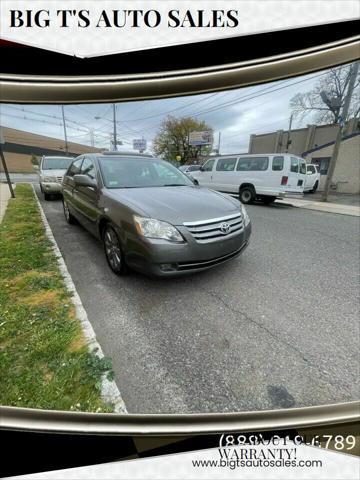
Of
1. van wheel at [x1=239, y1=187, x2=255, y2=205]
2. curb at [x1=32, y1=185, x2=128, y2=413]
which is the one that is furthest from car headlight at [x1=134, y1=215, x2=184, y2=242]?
van wheel at [x1=239, y1=187, x2=255, y2=205]

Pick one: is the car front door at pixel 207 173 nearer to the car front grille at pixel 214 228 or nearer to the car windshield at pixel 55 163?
the car windshield at pixel 55 163

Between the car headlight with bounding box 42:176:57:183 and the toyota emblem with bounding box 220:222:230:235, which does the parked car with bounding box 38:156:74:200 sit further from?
the toyota emblem with bounding box 220:222:230:235

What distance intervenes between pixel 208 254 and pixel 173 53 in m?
1.70

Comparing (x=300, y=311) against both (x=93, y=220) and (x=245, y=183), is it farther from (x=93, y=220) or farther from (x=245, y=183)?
(x=245, y=183)

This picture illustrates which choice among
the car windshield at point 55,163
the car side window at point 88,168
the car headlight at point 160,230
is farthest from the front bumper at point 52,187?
the car headlight at point 160,230

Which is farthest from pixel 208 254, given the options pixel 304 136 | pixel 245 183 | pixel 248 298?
pixel 304 136

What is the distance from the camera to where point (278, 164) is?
27.8 feet

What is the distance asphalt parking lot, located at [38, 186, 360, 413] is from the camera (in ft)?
5.13

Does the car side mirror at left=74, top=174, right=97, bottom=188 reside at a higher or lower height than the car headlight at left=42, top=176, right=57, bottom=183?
higher

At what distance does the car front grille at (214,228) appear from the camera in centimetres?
238

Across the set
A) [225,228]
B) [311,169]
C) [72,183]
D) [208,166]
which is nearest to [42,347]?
[225,228]

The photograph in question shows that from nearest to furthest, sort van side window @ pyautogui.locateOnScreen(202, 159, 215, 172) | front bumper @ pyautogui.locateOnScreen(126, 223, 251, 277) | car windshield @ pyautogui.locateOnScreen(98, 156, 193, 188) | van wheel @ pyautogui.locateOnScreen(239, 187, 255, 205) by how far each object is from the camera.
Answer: front bumper @ pyautogui.locateOnScreen(126, 223, 251, 277) < car windshield @ pyautogui.locateOnScreen(98, 156, 193, 188) < van wheel @ pyautogui.locateOnScreen(239, 187, 255, 205) < van side window @ pyautogui.locateOnScreen(202, 159, 215, 172)

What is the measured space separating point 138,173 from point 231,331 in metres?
2.42

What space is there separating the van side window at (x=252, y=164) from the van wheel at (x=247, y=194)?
0.74 metres
